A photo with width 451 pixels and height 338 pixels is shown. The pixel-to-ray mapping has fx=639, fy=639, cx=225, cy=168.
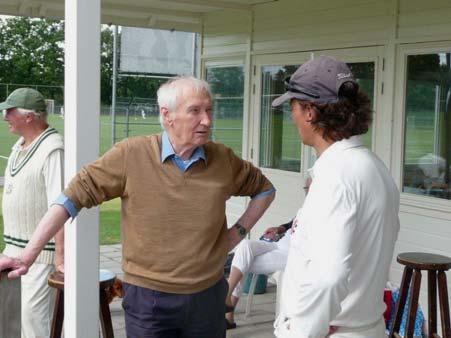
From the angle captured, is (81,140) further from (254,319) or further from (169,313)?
(254,319)

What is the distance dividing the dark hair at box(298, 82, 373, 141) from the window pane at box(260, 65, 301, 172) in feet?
14.4

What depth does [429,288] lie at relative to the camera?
13.1ft

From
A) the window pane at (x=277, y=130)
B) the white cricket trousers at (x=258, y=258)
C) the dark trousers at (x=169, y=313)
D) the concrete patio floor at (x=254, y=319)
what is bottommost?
the concrete patio floor at (x=254, y=319)

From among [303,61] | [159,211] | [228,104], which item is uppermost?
[303,61]

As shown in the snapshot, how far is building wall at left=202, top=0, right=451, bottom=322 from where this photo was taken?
468 cm

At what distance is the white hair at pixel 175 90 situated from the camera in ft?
7.45

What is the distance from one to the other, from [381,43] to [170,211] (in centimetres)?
338

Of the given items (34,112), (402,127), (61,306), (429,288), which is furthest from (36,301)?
(402,127)

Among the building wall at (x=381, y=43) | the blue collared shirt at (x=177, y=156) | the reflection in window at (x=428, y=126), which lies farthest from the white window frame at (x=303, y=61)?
the blue collared shirt at (x=177, y=156)

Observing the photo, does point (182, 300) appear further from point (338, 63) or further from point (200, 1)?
point (200, 1)

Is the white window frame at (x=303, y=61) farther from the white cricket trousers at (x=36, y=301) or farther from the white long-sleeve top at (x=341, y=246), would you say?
the white long-sleeve top at (x=341, y=246)

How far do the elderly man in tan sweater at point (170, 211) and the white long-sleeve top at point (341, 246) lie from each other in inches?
20.5

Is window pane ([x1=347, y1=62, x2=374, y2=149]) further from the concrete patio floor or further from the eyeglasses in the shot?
the eyeglasses

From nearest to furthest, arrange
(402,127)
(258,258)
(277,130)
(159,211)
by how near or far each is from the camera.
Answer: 1. (159,211)
2. (402,127)
3. (258,258)
4. (277,130)
